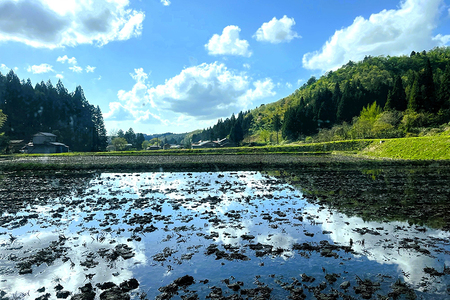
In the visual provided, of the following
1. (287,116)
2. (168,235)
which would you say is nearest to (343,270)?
(168,235)

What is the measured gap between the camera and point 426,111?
60812mm

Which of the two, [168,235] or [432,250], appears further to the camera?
[168,235]

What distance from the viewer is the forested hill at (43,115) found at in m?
103

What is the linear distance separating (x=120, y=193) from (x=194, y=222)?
9.71 m

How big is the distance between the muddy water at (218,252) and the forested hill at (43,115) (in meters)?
103

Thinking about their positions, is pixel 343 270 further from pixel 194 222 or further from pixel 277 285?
pixel 194 222

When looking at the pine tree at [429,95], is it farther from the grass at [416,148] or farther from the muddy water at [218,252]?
the muddy water at [218,252]

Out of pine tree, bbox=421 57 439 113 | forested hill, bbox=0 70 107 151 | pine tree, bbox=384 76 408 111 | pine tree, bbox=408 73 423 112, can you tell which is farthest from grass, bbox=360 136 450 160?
forested hill, bbox=0 70 107 151

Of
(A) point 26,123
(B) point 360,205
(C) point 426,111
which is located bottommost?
(B) point 360,205

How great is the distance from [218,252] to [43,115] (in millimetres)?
126806

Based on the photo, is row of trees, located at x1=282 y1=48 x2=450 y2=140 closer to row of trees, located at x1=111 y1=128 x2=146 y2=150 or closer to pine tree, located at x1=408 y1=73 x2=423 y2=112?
pine tree, located at x1=408 y1=73 x2=423 y2=112

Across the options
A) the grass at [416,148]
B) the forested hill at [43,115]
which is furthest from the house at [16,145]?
the grass at [416,148]

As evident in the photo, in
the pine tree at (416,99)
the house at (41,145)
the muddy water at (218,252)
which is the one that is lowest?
the muddy water at (218,252)

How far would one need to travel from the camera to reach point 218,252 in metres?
8.53
